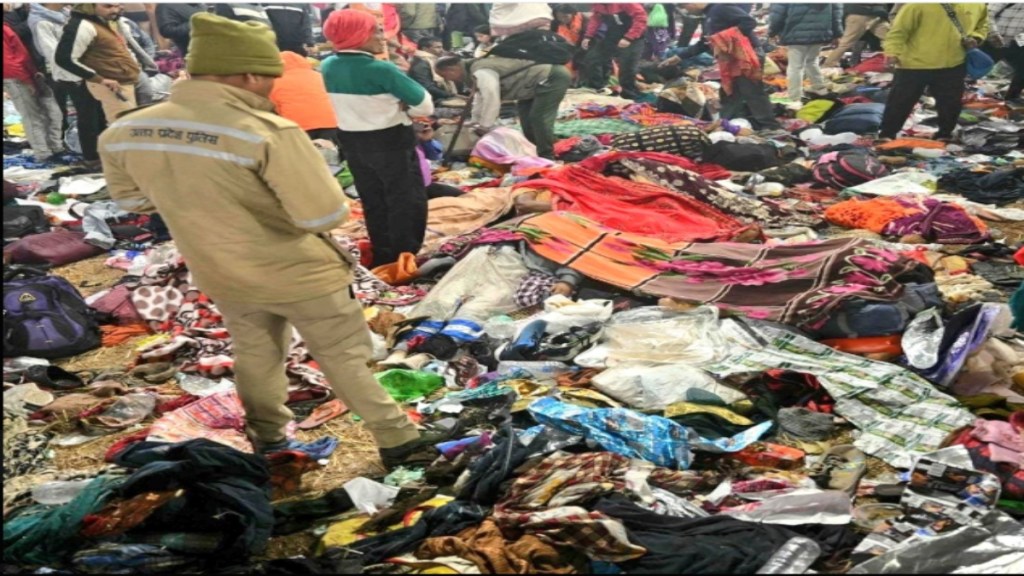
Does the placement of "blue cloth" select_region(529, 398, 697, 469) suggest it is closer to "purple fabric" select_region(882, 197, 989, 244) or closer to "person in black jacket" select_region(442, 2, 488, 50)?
"purple fabric" select_region(882, 197, 989, 244)

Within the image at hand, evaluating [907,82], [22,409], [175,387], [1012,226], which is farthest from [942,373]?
[907,82]

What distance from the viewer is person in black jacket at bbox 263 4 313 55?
11594 millimetres

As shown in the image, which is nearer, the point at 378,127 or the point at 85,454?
the point at 85,454

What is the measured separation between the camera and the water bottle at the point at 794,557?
9.94 feet

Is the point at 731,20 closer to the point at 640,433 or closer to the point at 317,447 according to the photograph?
the point at 640,433

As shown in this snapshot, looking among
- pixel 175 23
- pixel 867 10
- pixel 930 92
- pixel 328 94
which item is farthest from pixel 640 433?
pixel 867 10

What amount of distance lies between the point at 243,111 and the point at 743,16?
8607 mm

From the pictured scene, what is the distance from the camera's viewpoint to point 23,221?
304 inches

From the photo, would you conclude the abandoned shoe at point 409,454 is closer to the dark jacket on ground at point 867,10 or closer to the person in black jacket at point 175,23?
the person in black jacket at point 175,23

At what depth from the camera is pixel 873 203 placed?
295 inches

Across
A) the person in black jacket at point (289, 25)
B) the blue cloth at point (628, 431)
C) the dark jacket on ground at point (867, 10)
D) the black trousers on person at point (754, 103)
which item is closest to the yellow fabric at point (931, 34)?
the black trousers on person at point (754, 103)

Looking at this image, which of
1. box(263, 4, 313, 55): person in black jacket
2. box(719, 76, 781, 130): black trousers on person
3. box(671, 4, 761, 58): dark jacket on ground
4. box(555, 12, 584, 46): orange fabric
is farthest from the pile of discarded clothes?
Result: box(555, 12, 584, 46): orange fabric

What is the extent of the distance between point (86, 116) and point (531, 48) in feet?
14.8

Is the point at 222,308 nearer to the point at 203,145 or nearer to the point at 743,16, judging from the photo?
the point at 203,145
